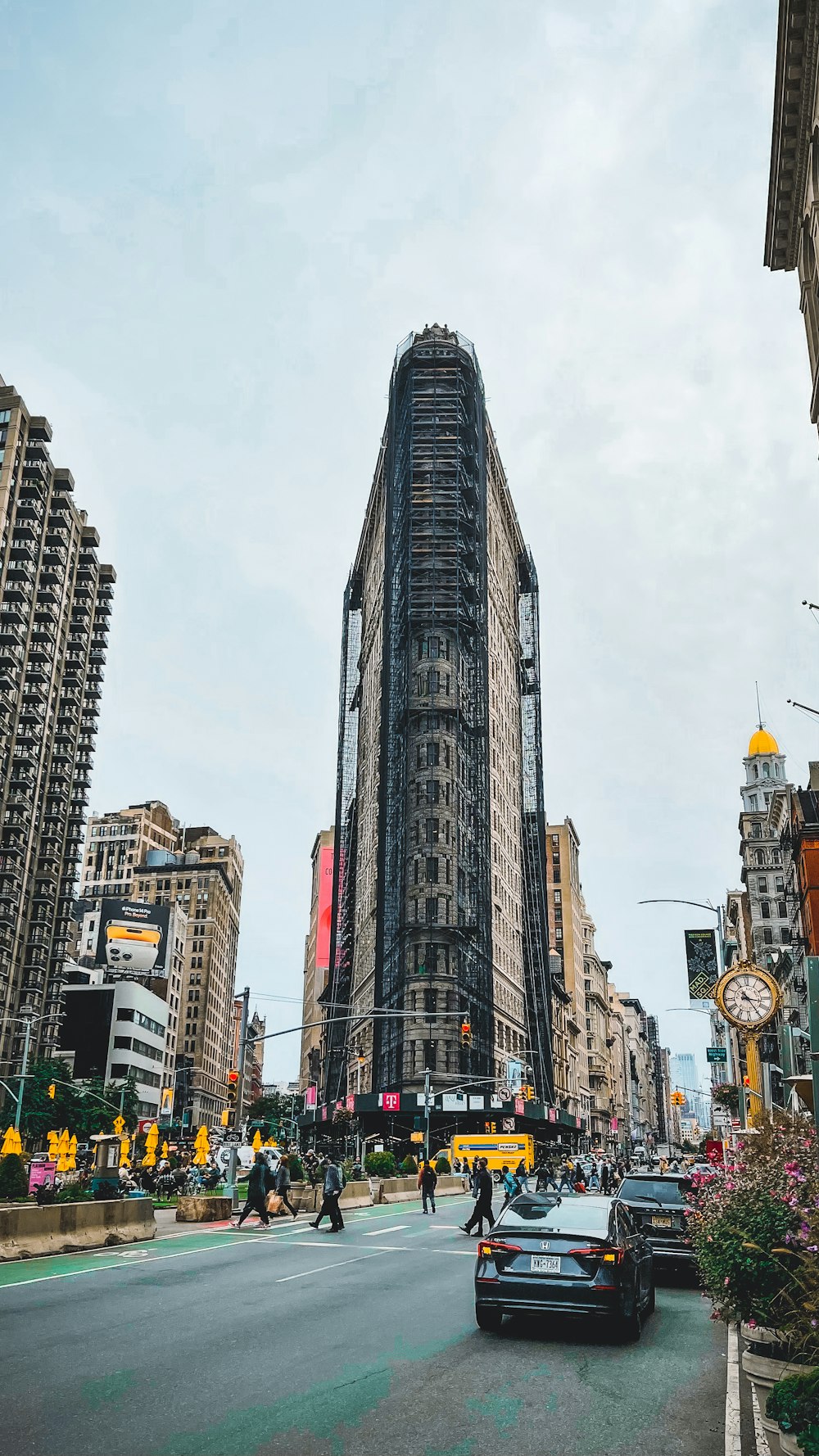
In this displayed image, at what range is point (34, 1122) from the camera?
3361 inches

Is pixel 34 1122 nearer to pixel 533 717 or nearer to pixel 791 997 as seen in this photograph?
pixel 791 997

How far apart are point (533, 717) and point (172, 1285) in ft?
371

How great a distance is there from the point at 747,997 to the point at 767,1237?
37.8ft

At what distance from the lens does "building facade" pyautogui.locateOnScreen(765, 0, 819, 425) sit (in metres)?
23.1

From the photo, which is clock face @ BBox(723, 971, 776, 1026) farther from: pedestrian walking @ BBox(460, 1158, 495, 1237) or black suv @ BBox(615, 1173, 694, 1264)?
pedestrian walking @ BBox(460, 1158, 495, 1237)

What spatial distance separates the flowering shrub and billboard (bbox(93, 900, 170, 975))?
12184 centimetres

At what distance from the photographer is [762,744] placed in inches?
4865

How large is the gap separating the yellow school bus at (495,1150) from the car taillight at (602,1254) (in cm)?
5534

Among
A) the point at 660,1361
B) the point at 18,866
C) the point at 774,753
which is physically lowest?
the point at 660,1361

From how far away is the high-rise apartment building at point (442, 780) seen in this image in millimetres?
86438

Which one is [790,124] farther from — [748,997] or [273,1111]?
[273,1111]

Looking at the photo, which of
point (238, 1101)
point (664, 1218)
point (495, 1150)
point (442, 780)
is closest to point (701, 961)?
point (664, 1218)

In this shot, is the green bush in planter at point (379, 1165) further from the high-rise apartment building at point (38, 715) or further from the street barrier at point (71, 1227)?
the high-rise apartment building at point (38, 715)

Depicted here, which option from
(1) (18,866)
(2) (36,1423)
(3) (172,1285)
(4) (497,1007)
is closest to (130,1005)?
(1) (18,866)
